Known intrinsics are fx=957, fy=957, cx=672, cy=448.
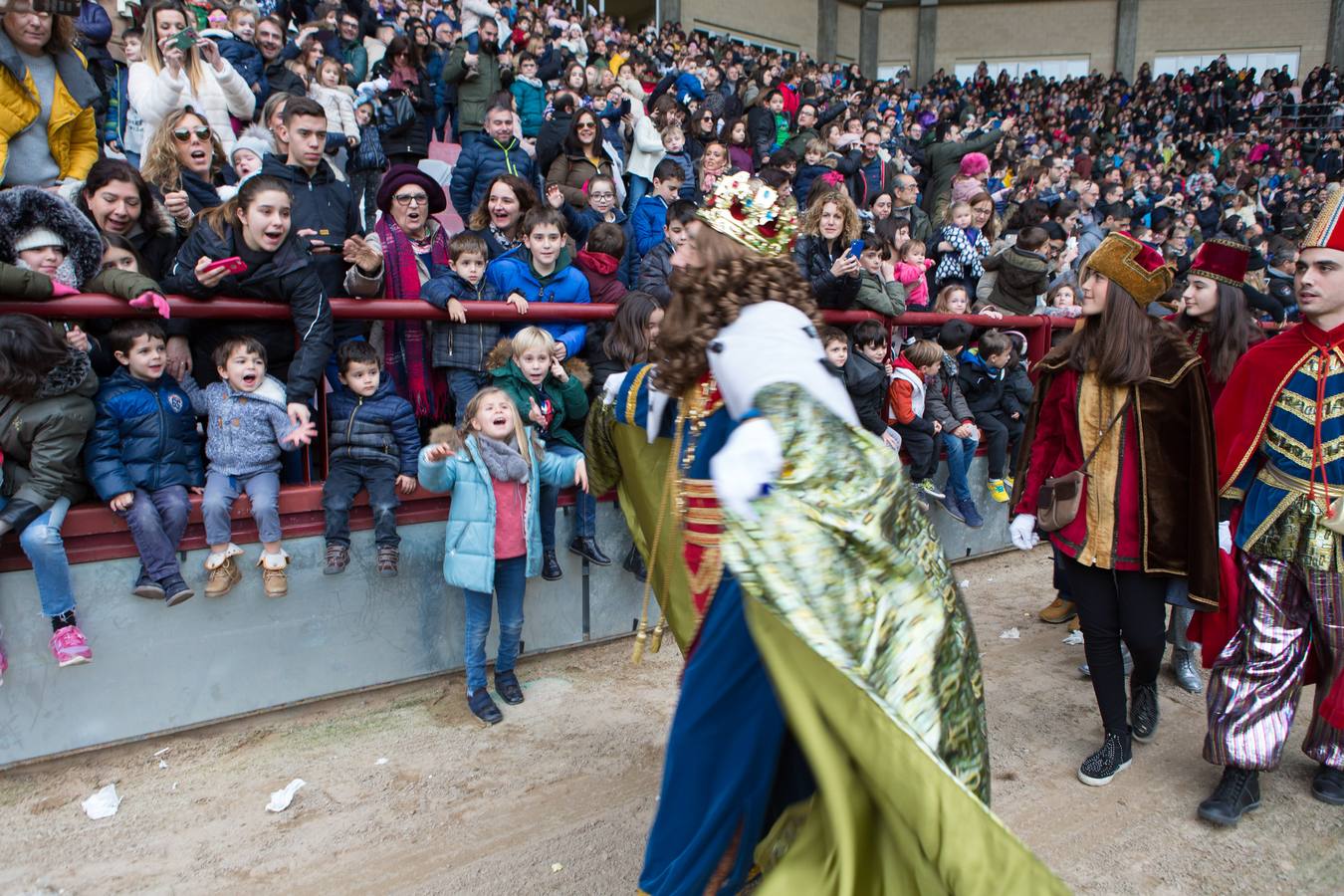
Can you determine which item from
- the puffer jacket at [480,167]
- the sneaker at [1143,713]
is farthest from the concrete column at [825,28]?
the sneaker at [1143,713]

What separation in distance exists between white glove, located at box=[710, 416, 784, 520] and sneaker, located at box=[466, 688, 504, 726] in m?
A: 2.71

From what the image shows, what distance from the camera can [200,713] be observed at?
3967mm

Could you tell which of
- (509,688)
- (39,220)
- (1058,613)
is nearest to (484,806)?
(509,688)

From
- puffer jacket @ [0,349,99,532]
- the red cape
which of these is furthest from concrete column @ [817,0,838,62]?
puffer jacket @ [0,349,99,532]

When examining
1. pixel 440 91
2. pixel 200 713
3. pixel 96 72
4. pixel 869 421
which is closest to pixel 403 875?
pixel 200 713

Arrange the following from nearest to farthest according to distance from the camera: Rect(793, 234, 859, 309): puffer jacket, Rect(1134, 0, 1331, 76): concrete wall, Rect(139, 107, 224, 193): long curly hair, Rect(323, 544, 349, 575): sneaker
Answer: Rect(323, 544, 349, 575): sneaker < Rect(139, 107, 224, 193): long curly hair < Rect(793, 234, 859, 309): puffer jacket < Rect(1134, 0, 1331, 76): concrete wall

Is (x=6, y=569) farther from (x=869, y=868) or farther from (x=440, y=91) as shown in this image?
(x=440, y=91)

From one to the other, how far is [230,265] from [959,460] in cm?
455

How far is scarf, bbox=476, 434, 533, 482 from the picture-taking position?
411 centimetres

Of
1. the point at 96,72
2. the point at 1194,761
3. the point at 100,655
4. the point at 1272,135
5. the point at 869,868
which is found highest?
the point at 1272,135

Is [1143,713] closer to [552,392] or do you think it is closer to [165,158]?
[552,392]

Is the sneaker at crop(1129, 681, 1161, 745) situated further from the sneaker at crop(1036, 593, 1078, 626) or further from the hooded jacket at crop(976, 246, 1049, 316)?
the hooded jacket at crop(976, 246, 1049, 316)

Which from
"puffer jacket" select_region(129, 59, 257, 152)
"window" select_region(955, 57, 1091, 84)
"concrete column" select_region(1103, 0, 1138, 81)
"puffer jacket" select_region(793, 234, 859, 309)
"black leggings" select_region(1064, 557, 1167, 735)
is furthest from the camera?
"window" select_region(955, 57, 1091, 84)

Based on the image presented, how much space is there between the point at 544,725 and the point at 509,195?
10.6 feet
